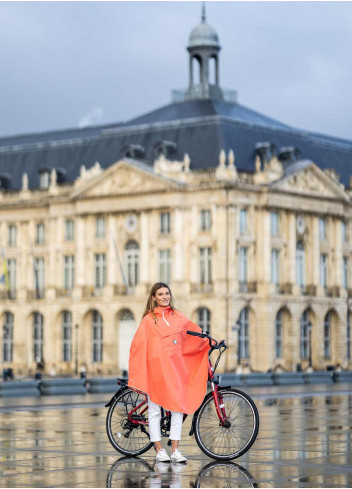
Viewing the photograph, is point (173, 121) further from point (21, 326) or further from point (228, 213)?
point (21, 326)

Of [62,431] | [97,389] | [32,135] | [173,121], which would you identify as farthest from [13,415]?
[32,135]

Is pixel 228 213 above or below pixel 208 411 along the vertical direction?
above

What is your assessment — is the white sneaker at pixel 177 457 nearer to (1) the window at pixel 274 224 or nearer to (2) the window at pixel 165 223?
(2) the window at pixel 165 223

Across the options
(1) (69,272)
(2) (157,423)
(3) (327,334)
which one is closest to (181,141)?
(1) (69,272)

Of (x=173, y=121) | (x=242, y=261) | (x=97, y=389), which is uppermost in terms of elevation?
(x=173, y=121)

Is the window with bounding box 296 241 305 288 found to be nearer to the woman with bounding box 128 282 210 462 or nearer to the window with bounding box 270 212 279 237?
the window with bounding box 270 212 279 237

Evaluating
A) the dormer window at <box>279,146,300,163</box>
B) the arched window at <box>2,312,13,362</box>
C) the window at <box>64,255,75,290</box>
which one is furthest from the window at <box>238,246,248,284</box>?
the arched window at <box>2,312,13,362</box>

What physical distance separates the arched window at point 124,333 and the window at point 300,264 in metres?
11.3

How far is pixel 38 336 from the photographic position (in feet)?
309

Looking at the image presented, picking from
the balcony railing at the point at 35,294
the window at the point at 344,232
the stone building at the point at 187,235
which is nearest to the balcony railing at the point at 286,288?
the stone building at the point at 187,235

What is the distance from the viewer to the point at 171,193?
8562cm

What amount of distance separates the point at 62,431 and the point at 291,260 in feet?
214

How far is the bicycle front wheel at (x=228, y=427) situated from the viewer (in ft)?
56.0

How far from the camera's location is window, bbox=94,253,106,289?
296ft
